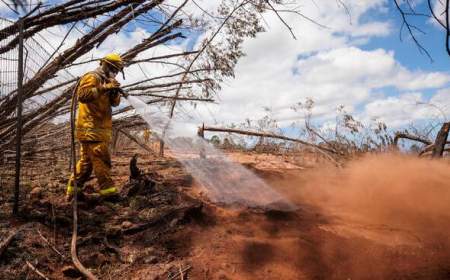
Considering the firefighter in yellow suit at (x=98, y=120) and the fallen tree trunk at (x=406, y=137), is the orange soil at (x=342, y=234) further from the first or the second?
the firefighter in yellow suit at (x=98, y=120)

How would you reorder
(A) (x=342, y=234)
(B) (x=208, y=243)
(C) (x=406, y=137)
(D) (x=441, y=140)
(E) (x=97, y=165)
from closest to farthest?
(B) (x=208, y=243), (A) (x=342, y=234), (E) (x=97, y=165), (D) (x=441, y=140), (C) (x=406, y=137)

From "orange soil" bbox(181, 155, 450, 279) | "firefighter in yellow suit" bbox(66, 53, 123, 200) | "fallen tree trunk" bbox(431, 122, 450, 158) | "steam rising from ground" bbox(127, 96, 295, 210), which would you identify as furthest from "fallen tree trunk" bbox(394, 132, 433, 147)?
"firefighter in yellow suit" bbox(66, 53, 123, 200)

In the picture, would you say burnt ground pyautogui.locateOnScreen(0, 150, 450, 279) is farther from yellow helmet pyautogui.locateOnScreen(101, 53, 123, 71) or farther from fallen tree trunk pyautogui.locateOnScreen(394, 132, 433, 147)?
fallen tree trunk pyautogui.locateOnScreen(394, 132, 433, 147)

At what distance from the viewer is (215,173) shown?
7340mm

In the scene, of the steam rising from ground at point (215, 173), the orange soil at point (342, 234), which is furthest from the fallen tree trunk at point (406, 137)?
the steam rising from ground at point (215, 173)

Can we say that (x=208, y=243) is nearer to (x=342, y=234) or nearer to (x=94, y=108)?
(x=342, y=234)

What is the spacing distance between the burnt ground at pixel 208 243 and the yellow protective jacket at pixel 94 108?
94 centimetres

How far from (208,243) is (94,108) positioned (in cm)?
257

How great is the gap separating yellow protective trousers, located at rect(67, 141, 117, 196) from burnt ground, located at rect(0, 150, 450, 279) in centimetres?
24

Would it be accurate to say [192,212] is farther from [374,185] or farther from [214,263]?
[374,185]

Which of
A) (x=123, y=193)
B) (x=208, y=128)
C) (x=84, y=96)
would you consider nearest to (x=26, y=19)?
(x=84, y=96)

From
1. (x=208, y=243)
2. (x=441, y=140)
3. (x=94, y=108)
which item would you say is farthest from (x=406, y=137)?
(x=94, y=108)

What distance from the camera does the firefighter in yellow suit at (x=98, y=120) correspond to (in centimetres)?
525

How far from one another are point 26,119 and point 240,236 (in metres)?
3.34
